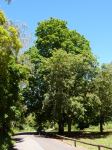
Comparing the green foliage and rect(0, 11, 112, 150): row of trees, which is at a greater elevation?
the green foliage

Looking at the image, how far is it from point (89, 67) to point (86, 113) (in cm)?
646

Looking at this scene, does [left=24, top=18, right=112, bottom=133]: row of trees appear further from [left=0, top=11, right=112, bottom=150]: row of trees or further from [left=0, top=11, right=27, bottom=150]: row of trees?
[left=0, top=11, right=27, bottom=150]: row of trees

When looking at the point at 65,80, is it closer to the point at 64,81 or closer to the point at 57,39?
the point at 64,81

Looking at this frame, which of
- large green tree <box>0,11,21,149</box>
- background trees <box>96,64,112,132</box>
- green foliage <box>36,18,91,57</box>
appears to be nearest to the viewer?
large green tree <box>0,11,21,149</box>

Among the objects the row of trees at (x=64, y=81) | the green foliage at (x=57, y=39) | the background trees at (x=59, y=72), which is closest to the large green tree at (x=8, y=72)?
the row of trees at (x=64, y=81)

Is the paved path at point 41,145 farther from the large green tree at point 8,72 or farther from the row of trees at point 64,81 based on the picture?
the row of trees at point 64,81

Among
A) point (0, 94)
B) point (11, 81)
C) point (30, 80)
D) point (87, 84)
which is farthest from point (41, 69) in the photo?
point (0, 94)

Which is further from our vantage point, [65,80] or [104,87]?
[104,87]

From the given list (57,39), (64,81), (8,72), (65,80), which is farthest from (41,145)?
(57,39)

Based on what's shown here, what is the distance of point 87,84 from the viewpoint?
184 ft

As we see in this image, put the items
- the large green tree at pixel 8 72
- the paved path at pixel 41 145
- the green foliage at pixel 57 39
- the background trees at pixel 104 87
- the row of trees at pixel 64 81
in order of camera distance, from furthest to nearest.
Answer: the green foliage at pixel 57 39, the background trees at pixel 104 87, the row of trees at pixel 64 81, the paved path at pixel 41 145, the large green tree at pixel 8 72

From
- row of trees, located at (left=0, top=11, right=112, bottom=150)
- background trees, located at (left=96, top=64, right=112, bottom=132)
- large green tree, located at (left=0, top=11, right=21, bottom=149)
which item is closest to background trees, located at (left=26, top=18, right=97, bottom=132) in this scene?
row of trees, located at (left=0, top=11, right=112, bottom=150)

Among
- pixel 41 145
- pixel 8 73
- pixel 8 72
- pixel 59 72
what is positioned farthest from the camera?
pixel 59 72

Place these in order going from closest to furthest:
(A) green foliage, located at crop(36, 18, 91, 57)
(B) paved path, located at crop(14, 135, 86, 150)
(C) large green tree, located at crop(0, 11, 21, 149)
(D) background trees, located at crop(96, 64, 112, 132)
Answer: (C) large green tree, located at crop(0, 11, 21, 149)
(B) paved path, located at crop(14, 135, 86, 150)
(D) background trees, located at crop(96, 64, 112, 132)
(A) green foliage, located at crop(36, 18, 91, 57)
